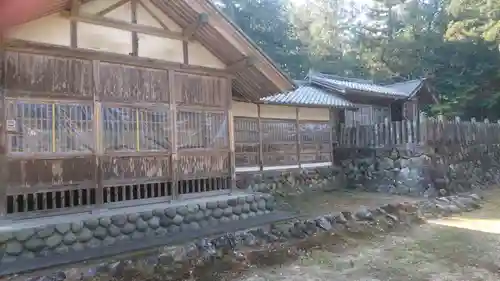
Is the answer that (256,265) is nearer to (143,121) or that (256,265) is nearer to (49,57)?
(143,121)

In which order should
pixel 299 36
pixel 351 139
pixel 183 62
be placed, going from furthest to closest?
1. pixel 299 36
2. pixel 351 139
3. pixel 183 62

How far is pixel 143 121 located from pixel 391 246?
5.58 metres

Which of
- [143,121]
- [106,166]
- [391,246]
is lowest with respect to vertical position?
[391,246]

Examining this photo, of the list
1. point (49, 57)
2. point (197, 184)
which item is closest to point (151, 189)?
point (197, 184)

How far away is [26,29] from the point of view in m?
6.52

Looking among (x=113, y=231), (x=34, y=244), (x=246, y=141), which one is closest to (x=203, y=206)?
(x=113, y=231)

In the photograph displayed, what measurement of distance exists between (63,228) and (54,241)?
0.74 ft

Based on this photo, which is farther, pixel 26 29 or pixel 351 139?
pixel 351 139

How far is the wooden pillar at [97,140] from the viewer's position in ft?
23.4

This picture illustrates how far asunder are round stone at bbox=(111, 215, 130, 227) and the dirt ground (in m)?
2.37

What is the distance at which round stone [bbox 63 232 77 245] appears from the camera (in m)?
6.29

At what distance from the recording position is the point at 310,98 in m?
14.1

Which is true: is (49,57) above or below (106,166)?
above

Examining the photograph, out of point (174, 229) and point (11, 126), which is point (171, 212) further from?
point (11, 126)
